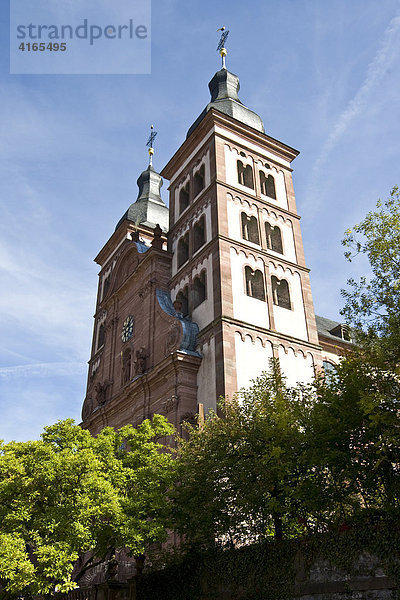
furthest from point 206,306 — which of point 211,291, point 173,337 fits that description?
point 173,337

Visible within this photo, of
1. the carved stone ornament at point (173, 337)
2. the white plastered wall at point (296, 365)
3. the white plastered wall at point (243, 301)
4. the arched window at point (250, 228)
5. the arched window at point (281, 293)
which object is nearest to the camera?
the white plastered wall at point (296, 365)

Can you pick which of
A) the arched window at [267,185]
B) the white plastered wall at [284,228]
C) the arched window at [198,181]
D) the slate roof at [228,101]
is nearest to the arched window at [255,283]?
the white plastered wall at [284,228]

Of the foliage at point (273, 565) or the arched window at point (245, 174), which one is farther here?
the arched window at point (245, 174)

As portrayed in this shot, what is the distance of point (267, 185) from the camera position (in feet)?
115

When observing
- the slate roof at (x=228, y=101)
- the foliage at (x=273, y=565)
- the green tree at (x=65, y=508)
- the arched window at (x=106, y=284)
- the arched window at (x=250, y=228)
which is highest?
the slate roof at (x=228, y=101)

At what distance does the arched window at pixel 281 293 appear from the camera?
29.5 m

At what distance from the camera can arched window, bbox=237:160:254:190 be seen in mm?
33656

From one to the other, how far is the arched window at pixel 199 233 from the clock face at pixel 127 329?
20.9 ft

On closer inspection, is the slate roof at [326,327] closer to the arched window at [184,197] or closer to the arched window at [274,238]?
the arched window at [274,238]

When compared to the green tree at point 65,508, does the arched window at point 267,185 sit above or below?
above

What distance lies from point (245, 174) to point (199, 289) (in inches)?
347

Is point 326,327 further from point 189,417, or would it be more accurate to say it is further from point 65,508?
point 65,508

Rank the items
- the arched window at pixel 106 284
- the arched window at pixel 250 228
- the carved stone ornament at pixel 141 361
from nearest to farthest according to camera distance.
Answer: the carved stone ornament at pixel 141 361 < the arched window at pixel 250 228 < the arched window at pixel 106 284

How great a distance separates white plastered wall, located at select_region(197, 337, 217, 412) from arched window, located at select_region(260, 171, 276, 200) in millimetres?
12393
